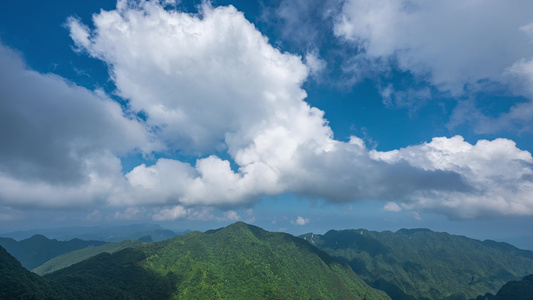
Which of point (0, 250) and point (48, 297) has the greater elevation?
point (0, 250)

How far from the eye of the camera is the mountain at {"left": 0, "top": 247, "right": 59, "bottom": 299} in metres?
111

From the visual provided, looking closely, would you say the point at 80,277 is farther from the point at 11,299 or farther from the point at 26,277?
the point at 11,299

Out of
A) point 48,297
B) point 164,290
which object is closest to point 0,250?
point 48,297

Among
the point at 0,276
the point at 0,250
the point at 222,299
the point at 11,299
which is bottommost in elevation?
the point at 222,299

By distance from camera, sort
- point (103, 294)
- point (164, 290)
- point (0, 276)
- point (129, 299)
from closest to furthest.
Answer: point (0, 276) < point (103, 294) < point (129, 299) < point (164, 290)

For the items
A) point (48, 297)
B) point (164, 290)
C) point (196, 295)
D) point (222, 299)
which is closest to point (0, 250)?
point (48, 297)

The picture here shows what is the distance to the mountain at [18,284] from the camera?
364 feet

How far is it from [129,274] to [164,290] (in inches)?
1251

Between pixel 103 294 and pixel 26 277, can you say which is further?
pixel 103 294

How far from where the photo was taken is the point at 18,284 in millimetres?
115562

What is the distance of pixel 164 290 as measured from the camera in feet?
639

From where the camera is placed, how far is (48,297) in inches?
4867

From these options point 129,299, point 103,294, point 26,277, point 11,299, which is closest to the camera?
point 11,299

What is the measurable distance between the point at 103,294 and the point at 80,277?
24667mm
